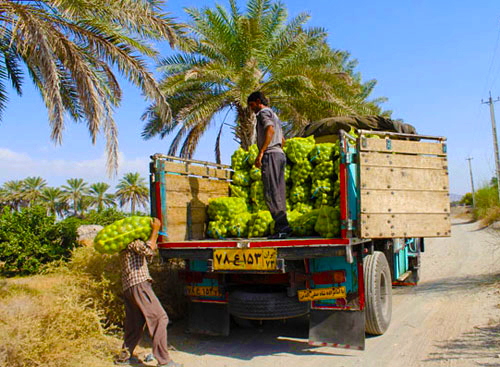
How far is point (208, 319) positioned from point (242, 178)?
212 cm

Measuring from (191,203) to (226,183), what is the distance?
99 cm

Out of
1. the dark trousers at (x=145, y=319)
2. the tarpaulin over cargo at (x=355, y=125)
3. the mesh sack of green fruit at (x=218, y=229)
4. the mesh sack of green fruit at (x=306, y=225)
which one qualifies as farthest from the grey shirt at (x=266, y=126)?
the dark trousers at (x=145, y=319)

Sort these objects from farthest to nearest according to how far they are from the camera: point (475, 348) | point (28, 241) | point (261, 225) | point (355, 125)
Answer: point (28, 241)
point (355, 125)
point (261, 225)
point (475, 348)

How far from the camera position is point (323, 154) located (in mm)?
6004

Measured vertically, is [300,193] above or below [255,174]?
below

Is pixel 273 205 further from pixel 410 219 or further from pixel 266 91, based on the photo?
pixel 266 91

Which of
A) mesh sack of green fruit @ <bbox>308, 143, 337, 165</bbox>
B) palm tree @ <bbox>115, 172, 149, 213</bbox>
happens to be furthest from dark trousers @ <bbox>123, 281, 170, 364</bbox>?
palm tree @ <bbox>115, 172, 149, 213</bbox>

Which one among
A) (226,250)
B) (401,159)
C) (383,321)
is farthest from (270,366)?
(401,159)

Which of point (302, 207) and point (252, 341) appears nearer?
point (252, 341)

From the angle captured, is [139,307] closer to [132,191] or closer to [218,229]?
[218,229]

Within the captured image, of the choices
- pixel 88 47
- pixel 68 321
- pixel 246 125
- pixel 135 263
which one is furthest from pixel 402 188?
pixel 246 125

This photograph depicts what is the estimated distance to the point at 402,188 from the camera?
4855mm

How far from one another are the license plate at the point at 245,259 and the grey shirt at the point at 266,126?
148 centimetres

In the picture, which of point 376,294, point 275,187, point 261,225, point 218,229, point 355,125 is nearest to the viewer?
point 376,294
